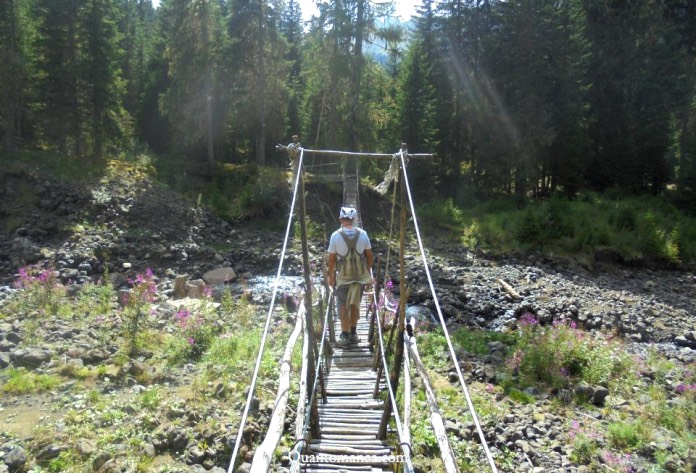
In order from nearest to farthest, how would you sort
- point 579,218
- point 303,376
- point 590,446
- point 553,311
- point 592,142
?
1. point 303,376
2. point 590,446
3. point 553,311
4. point 579,218
5. point 592,142

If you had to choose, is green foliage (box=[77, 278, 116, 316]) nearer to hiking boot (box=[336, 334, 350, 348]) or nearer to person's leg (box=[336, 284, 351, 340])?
hiking boot (box=[336, 334, 350, 348])

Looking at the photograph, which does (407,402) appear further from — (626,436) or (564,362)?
(564,362)

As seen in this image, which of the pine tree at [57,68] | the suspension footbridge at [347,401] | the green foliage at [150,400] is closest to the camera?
the suspension footbridge at [347,401]

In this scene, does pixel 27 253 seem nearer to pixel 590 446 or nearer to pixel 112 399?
pixel 112 399

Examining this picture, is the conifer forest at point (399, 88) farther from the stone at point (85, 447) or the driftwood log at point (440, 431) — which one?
the driftwood log at point (440, 431)

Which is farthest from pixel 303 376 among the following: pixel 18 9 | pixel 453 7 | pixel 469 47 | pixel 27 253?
pixel 453 7

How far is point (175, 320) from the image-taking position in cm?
927

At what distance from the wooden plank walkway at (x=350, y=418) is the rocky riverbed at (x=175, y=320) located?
1079mm

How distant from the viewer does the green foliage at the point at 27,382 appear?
6344mm

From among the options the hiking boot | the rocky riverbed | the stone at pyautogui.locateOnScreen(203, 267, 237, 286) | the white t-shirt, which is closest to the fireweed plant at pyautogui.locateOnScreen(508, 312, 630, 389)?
the rocky riverbed

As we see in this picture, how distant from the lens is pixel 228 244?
60.6ft

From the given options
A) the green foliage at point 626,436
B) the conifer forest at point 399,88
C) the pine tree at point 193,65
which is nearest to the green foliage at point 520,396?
the green foliage at point 626,436

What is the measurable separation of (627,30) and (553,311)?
74.5 ft

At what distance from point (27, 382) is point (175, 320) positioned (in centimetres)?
301
